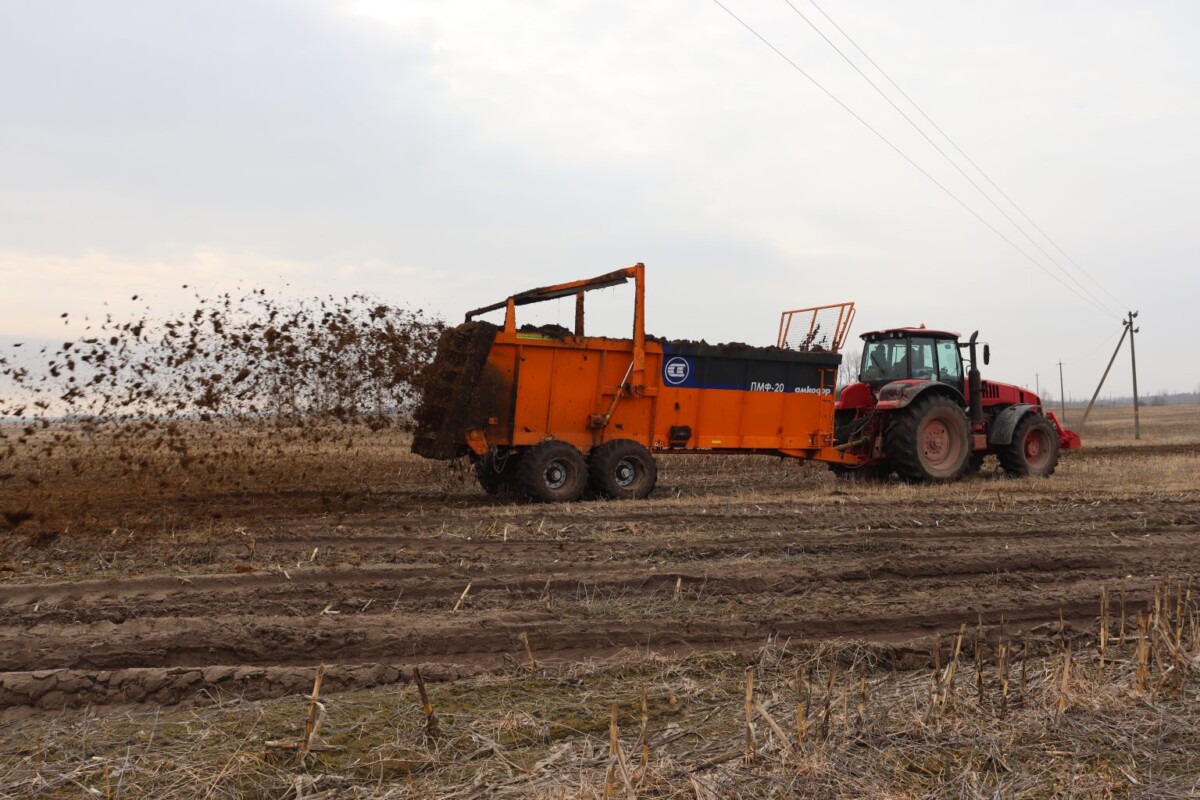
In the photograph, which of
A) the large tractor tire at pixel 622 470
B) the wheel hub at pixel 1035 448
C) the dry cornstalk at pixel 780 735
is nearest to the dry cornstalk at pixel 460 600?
the dry cornstalk at pixel 780 735

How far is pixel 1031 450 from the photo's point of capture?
15898 mm

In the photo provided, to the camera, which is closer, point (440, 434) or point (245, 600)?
point (245, 600)

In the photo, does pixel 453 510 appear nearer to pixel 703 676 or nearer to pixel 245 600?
pixel 245 600

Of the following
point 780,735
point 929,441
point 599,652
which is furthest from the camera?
point 929,441

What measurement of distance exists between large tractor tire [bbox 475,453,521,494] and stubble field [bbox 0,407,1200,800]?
1715mm

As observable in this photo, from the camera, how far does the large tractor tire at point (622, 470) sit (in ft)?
39.7

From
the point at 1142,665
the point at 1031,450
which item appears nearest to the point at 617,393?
the point at 1031,450

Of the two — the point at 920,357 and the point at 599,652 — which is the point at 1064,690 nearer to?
the point at 599,652

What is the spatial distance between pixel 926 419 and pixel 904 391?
0.50 m

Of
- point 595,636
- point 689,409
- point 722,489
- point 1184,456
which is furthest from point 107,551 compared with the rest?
point 1184,456

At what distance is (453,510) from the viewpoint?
11203 mm

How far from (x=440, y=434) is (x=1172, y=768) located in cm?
879

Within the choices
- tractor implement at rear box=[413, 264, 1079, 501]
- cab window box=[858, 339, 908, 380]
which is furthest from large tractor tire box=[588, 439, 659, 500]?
cab window box=[858, 339, 908, 380]

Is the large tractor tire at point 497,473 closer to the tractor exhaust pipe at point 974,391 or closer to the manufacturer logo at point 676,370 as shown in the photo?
the manufacturer logo at point 676,370
